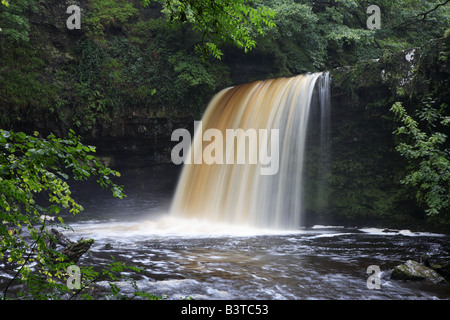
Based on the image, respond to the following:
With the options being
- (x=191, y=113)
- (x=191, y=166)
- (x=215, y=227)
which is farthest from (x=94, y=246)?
(x=191, y=113)

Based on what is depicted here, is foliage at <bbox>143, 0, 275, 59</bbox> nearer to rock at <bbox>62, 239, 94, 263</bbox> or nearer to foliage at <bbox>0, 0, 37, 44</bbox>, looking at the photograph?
rock at <bbox>62, 239, 94, 263</bbox>

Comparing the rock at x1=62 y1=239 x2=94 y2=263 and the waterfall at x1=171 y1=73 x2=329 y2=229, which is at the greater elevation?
the waterfall at x1=171 y1=73 x2=329 y2=229

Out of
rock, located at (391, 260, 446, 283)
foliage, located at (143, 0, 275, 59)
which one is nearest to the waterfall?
rock, located at (391, 260, 446, 283)

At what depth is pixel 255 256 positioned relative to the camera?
25.3 feet

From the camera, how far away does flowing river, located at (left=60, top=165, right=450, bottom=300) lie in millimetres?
5531

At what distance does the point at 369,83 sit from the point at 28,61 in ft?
36.0

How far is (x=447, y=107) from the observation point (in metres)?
9.71

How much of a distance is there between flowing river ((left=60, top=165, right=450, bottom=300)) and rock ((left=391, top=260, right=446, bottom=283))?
0.50ft

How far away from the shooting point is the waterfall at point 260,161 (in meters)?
11.8

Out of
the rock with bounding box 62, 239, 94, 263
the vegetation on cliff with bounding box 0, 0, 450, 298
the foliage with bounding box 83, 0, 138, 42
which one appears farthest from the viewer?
the foliage with bounding box 83, 0, 138, 42

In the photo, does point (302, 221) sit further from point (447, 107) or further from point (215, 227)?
point (447, 107)

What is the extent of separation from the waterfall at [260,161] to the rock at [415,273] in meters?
5.58

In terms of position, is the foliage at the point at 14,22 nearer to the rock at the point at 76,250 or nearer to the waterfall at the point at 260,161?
the waterfall at the point at 260,161

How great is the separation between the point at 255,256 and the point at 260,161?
505cm
